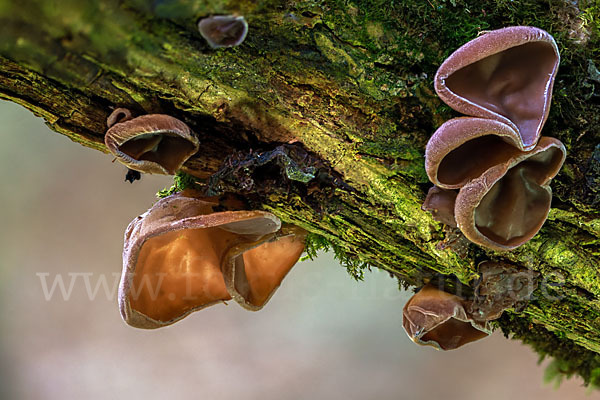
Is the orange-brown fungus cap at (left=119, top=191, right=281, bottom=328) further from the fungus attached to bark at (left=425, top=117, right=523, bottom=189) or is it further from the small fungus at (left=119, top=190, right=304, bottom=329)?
the fungus attached to bark at (left=425, top=117, right=523, bottom=189)

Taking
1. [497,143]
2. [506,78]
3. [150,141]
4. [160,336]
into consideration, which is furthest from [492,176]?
[160,336]

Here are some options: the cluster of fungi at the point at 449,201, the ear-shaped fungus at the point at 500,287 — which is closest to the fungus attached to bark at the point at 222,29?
the cluster of fungi at the point at 449,201

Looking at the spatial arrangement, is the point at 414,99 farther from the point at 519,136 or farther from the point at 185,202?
the point at 185,202

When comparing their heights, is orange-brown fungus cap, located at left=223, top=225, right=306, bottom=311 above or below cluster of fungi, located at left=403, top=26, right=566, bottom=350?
below

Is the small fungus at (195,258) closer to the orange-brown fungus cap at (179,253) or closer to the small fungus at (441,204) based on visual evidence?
the orange-brown fungus cap at (179,253)

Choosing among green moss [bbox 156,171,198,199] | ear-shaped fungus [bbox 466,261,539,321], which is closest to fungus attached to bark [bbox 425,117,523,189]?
ear-shaped fungus [bbox 466,261,539,321]

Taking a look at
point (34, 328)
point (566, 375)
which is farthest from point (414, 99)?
point (34, 328)
